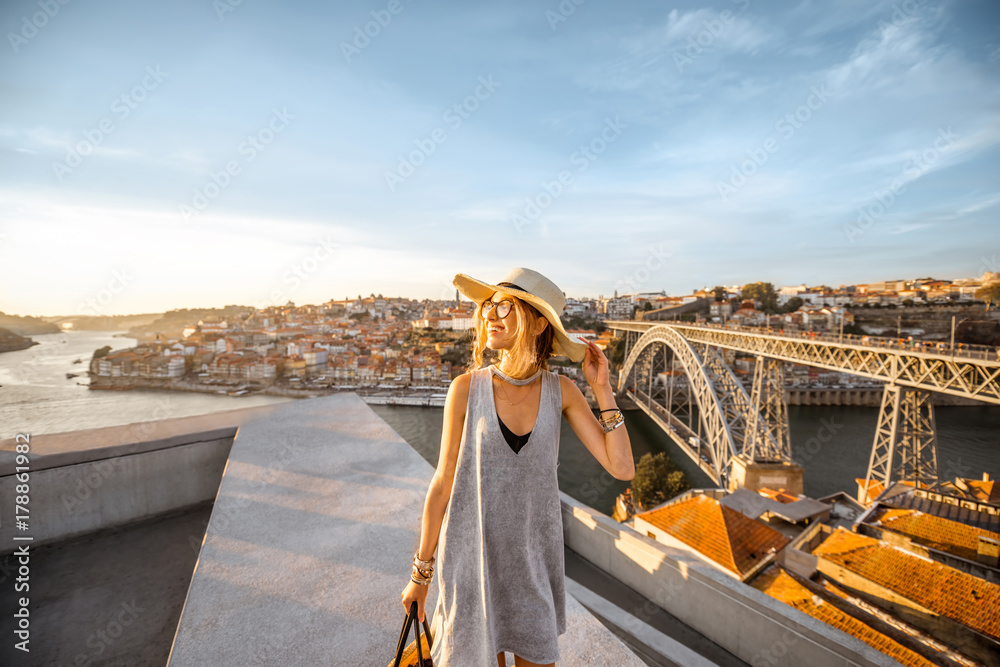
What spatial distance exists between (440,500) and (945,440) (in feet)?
103

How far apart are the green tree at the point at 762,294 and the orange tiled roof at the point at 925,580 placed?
1857 inches

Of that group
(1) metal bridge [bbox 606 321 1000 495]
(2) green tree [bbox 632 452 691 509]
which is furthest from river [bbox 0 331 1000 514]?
(1) metal bridge [bbox 606 321 1000 495]

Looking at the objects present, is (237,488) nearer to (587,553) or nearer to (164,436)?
(164,436)

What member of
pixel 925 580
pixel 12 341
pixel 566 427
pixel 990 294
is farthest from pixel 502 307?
pixel 990 294

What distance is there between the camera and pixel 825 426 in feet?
80.4

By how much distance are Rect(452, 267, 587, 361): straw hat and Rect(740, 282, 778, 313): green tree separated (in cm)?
5407

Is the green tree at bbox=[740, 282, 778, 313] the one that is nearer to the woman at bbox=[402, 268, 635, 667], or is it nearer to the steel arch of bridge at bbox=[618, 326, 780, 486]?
the steel arch of bridge at bbox=[618, 326, 780, 486]

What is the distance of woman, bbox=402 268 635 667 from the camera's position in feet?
2.68

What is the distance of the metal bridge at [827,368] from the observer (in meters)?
8.38

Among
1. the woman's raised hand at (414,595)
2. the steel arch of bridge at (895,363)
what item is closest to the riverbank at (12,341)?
the woman's raised hand at (414,595)

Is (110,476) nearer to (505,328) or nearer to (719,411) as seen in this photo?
(505,328)

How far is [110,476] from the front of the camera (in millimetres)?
2381

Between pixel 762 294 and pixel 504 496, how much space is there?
58671 millimetres

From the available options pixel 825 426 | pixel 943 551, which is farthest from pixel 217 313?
pixel 825 426
